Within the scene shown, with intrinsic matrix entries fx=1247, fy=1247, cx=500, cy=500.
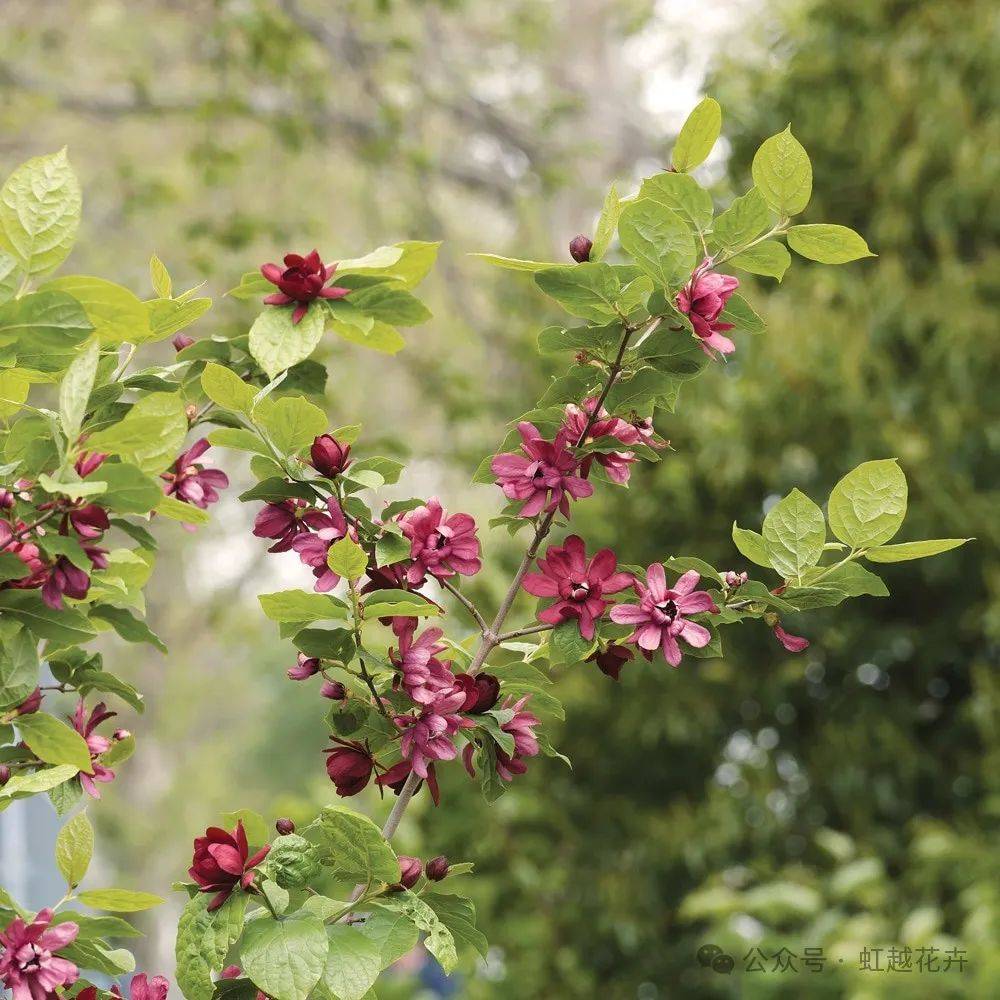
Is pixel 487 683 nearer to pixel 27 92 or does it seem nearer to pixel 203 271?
pixel 203 271

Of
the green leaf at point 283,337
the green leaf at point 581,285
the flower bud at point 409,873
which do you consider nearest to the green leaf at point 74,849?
the flower bud at point 409,873

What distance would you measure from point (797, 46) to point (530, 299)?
99 cm

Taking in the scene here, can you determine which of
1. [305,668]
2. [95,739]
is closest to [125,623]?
[95,739]

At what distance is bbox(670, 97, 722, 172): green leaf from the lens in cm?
88

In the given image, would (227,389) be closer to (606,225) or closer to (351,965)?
(606,225)

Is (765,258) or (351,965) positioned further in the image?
(765,258)

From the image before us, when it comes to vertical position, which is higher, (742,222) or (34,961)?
(742,222)

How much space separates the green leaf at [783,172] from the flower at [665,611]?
27 cm

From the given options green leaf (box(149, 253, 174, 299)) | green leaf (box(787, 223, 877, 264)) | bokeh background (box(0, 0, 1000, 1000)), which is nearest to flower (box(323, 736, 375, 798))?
green leaf (box(149, 253, 174, 299))

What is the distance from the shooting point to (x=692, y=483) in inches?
118

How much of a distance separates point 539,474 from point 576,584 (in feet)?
0.28

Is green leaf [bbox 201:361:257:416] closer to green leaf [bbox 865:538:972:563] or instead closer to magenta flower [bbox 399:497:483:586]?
magenta flower [bbox 399:497:483:586]

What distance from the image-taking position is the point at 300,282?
0.91 m

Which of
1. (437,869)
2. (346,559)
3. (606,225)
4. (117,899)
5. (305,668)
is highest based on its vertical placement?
(606,225)
